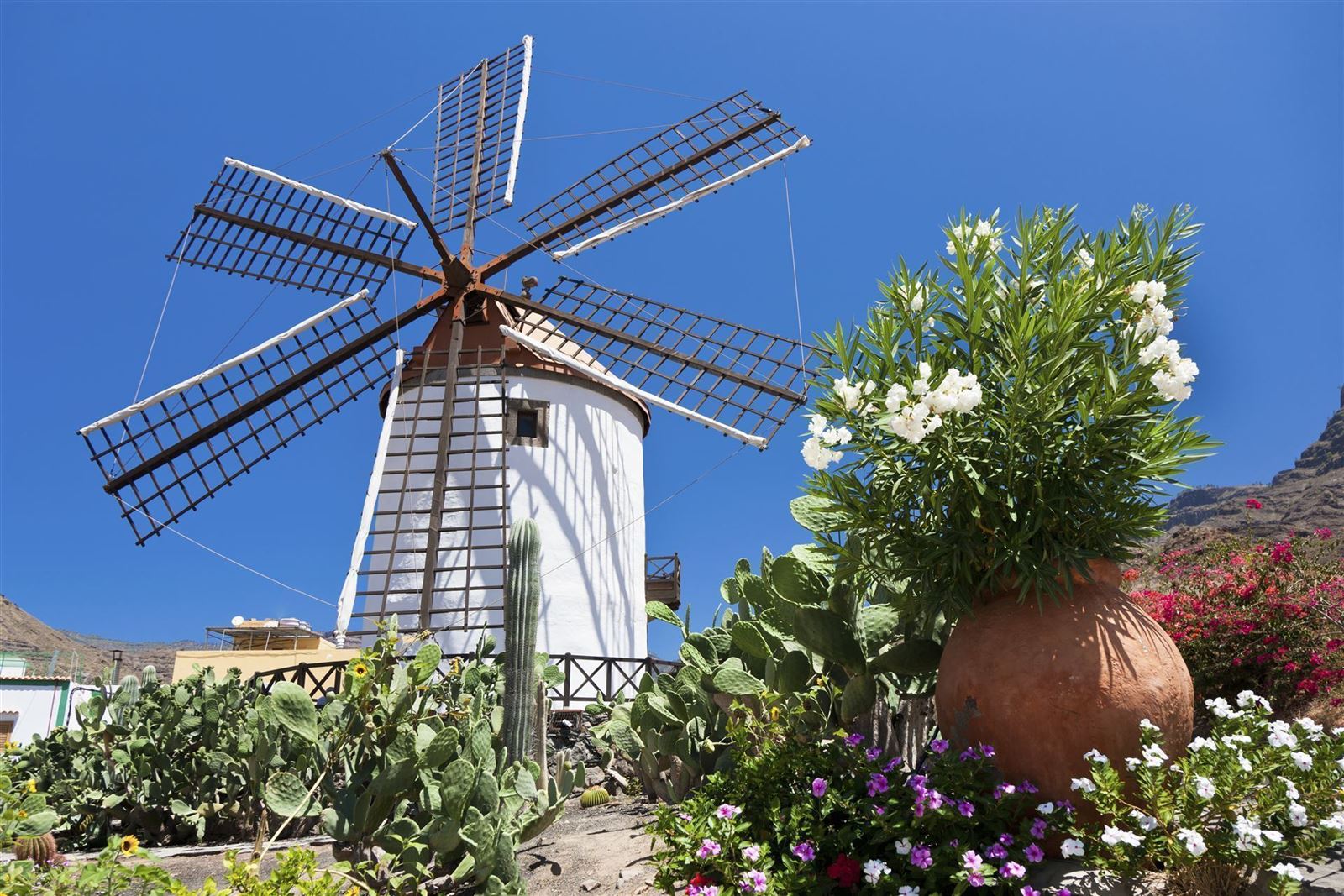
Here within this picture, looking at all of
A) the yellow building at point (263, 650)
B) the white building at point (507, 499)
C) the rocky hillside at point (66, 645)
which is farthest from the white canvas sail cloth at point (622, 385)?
the rocky hillside at point (66, 645)

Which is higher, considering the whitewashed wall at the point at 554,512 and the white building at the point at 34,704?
the whitewashed wall at the point at 554,512

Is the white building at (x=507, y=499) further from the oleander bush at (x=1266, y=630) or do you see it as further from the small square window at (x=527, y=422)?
the oleander bush at (x=1266, y=630)

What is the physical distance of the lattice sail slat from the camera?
1135cm

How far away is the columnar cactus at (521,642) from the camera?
5.47 meters

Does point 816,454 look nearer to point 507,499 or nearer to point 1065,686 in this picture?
point 1065,686

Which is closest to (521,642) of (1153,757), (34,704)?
(1153,757)

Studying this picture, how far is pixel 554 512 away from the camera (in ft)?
40.9

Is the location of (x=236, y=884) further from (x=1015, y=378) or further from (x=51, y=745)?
(x=51, y=745)

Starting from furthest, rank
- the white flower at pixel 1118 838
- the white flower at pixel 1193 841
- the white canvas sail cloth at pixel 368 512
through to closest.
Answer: the white canvas sail cloth at pixel 368 512
the white flower at pixel 1118 838
the white flower at pixel 1193 841

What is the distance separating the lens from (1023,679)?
3473 millimetres

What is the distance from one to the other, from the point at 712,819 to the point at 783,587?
1.63m

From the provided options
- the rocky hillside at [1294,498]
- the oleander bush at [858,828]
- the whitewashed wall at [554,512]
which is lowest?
the oleander bush at [858,828]

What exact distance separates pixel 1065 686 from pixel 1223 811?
→ 0.66 metres

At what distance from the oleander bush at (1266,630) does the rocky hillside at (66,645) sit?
2583cm
